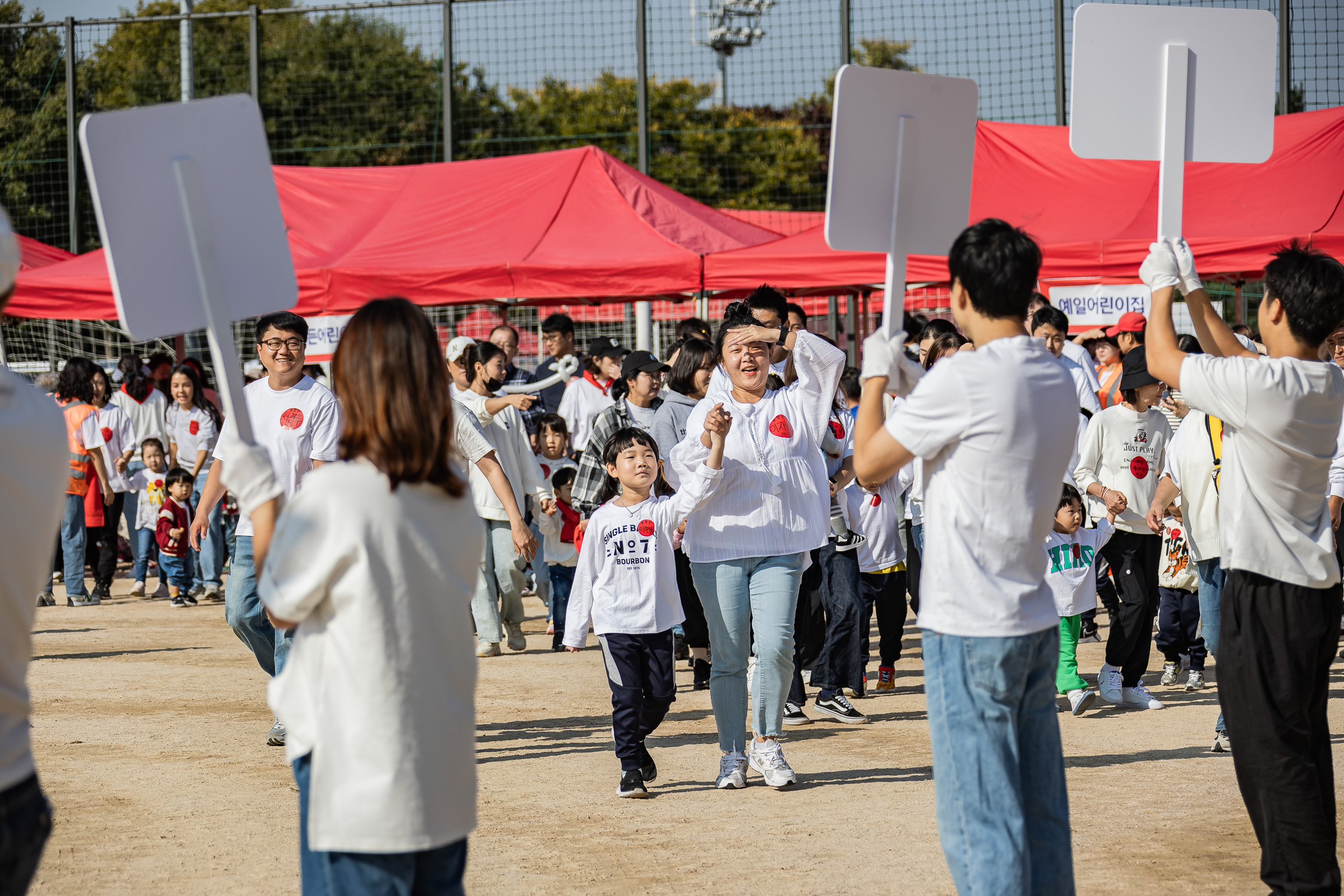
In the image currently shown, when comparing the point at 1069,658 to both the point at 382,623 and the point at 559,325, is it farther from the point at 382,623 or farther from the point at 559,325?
the point at 559,325

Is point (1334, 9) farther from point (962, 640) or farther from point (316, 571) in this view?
point (316, 571)

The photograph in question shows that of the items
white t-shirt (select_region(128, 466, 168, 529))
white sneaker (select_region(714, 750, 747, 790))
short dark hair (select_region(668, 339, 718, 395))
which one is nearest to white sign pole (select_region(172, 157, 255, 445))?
white sneaker (select_region(714, 750, 747, 790))

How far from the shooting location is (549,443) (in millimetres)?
10906

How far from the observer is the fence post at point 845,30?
1873cm

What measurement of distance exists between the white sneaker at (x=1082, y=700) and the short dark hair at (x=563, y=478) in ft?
13.7

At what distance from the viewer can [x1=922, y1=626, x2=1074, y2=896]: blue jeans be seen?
3373mm

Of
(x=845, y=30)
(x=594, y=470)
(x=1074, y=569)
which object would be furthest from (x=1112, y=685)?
(x=845, y=30)

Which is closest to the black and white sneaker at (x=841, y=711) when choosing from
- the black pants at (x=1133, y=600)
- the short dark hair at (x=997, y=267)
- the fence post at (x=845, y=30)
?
the black pants at (x=1133, y=600)

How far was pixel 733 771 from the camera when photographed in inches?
238

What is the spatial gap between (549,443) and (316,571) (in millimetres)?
8194

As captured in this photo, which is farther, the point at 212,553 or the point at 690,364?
the point at 212,553

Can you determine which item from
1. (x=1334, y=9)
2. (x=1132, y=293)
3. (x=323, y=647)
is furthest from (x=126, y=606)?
(x=1334, y=9)

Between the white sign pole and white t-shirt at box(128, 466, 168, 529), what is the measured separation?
9957 mm

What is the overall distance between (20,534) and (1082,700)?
610cm
